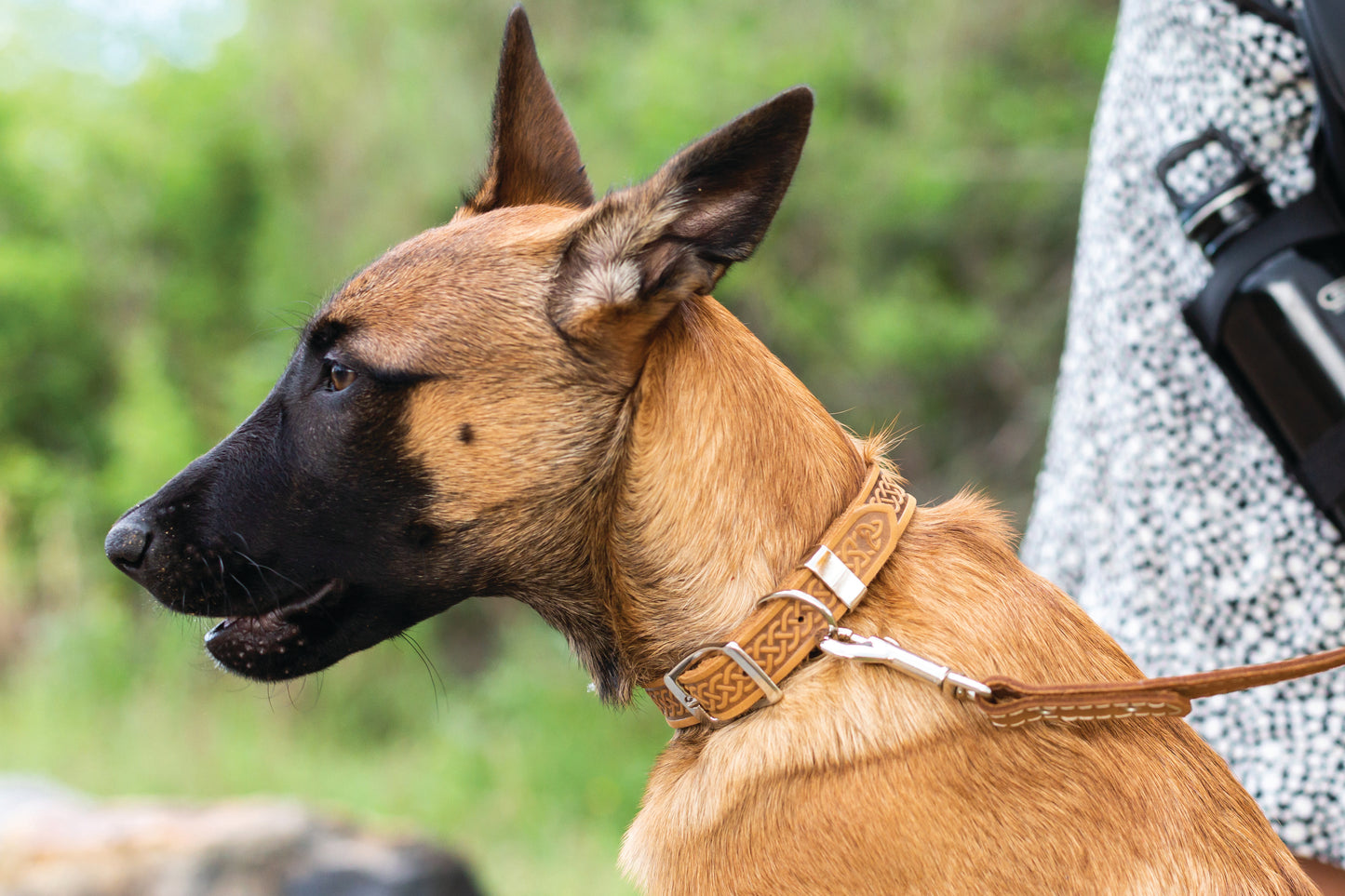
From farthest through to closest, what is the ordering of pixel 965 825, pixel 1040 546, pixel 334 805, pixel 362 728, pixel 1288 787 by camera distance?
pixel 362 728, pixel 334 805, pixel 1040 546, pixel 1288 787, pixel 965 825

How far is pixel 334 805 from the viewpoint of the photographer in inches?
314

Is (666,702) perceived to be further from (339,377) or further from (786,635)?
(339,377)

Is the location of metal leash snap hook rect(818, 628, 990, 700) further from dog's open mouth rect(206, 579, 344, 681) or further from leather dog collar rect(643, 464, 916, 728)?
dog's open mouth rect(206, 579, 344, 681)

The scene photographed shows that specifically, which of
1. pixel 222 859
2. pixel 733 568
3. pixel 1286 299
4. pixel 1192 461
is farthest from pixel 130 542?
pixel 222 859

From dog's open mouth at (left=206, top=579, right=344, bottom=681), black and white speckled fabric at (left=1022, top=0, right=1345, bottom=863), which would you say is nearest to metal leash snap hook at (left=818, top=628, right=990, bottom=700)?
black and white speckled fabric at (left=1022, top=0, right=1345, bottom=863)

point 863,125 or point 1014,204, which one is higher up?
point 863,125

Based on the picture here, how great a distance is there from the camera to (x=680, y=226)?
88.0 inches

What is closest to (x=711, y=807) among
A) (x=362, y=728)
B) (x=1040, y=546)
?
(x=1040, y=546)

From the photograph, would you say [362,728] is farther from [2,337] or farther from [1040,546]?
[1040,546]

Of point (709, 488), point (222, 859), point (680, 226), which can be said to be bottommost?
point (222, 859)

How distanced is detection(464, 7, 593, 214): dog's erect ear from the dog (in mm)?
323

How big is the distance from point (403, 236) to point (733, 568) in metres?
8.03

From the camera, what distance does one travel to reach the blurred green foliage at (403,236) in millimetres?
8078

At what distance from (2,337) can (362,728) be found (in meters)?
6.33
